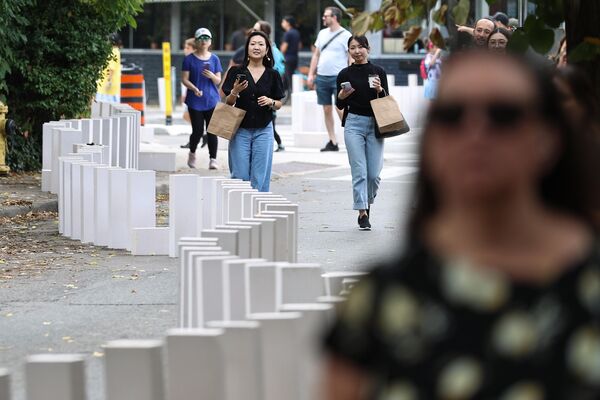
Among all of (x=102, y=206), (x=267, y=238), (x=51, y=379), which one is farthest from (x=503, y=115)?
(x=102, y=206)

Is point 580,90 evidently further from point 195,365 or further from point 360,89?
point 360,89

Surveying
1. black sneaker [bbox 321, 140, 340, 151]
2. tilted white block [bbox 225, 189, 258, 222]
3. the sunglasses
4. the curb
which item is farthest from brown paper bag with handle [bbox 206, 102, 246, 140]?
the sunglasses

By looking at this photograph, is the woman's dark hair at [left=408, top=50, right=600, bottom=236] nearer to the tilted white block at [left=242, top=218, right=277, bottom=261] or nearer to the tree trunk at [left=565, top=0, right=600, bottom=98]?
the tree trunk at [left=565, top=0, right=600, bottom=98]

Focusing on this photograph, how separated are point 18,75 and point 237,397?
13934 mm

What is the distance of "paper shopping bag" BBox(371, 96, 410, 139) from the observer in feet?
42.4

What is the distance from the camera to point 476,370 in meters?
2.42

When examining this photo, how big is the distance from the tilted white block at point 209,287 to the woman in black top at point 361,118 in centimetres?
734

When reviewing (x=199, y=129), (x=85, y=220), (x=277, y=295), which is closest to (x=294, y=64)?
(x=199, y=129)

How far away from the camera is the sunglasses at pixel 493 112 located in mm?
2453

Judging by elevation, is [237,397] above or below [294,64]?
below

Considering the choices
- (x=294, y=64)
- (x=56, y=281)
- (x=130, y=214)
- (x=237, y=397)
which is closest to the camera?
(x=237, y=397)

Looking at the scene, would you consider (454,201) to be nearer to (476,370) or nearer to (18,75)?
(476,370)

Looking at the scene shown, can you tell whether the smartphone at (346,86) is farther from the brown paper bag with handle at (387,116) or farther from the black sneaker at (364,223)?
the black sneaker at (364,223)

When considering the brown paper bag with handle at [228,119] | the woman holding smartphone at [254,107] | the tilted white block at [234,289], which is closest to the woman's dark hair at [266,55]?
the woman holding smartphone at [254,107]
